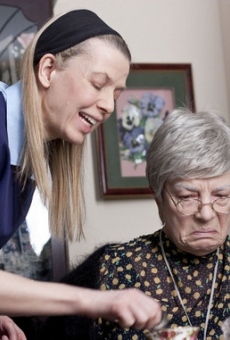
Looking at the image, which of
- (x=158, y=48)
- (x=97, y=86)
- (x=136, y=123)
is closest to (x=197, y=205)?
(x=97, y=86)

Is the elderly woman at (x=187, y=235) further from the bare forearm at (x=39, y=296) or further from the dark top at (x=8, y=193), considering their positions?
the bare forearm at (x=39, y=296)

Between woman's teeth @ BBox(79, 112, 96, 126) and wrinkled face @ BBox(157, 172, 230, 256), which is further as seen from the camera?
wrinkled face @ BBox(157, 172, 230, 256)

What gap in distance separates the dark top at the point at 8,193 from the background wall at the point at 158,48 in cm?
119

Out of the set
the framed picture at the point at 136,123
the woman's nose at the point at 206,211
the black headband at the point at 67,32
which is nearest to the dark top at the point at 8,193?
the black headband at the point at 67,32

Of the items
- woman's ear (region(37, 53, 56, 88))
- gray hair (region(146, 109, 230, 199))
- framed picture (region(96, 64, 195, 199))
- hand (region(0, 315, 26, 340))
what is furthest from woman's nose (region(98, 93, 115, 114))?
framed picture (region(96, 64, 195, 199))

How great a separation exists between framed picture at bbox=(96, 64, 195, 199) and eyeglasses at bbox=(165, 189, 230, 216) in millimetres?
874

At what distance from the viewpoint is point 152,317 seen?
1.23 m

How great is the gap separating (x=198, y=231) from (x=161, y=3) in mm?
1393

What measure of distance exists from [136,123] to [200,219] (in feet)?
3.38

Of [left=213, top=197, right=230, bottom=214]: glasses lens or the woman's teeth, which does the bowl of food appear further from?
[left=213, top=197, right=230, bottom=214]: glasses lens

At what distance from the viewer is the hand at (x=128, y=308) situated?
123cm

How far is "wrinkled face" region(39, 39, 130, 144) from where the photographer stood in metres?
1.53

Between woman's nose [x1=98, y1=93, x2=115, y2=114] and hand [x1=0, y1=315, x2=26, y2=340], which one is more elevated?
woman's nose [x1=98, y1=93, x2=115, y2=114]

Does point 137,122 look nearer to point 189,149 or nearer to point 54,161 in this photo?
point 189,149
